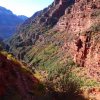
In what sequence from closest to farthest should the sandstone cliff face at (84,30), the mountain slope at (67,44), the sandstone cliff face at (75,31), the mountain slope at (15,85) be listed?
the mountain slope at (15,85)
the mountain slope at (67,44)
the sandstone cliff face at (84,30)
the sandstone cliff face at (75,31)

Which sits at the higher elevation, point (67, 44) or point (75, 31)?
point (75, 31)

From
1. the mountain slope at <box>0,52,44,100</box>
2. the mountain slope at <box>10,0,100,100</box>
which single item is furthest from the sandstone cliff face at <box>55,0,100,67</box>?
the mountain slope at <box>0,52,44,100</box>

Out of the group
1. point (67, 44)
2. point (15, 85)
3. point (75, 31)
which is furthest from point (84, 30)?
point (15, 85)

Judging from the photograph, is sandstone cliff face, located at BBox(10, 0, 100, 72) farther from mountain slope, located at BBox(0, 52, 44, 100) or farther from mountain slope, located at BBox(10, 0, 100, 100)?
mountain slope, located at BBox(0, 52, 44, 100)

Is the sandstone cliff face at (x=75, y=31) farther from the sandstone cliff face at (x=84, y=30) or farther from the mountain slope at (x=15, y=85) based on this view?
the mountain slope at (x=15, y=85)

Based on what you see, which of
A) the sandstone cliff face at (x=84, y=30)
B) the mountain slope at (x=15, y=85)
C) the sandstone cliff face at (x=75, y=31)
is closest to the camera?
the mountain slope at (x=15, y=85)

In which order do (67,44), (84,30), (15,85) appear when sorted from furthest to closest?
1. (67,44)
2. (84,30)
3. (15,85)

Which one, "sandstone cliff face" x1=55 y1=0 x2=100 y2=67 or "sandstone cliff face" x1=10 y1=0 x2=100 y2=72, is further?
"sandstone cliff face" x1=10 y1=0 x2=100 y2=72

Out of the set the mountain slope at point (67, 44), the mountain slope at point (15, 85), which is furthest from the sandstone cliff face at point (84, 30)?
the mountain slope at point (15, 85)

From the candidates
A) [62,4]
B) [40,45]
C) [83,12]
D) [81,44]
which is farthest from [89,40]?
[62,4]

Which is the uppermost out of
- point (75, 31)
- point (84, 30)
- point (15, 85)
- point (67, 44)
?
point (84, 30)

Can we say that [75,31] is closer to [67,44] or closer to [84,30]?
[67,44]

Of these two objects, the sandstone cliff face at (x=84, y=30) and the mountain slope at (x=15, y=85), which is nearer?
the mountain slope at (x=15, y=85)

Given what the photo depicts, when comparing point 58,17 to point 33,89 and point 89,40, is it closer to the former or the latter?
point 89,40
